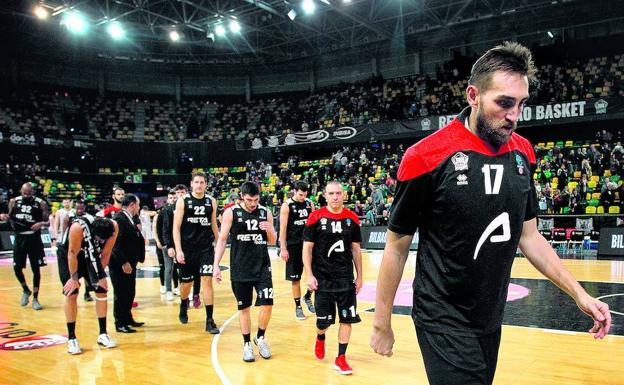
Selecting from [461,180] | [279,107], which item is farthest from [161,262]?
[279,107]

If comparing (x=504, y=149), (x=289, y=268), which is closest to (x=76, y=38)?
(x=289, y=268)

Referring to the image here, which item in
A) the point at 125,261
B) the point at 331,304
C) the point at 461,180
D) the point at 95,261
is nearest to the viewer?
the point at 461,180

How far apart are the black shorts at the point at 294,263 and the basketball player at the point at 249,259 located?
6.75ft

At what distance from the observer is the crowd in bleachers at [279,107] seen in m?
25.1

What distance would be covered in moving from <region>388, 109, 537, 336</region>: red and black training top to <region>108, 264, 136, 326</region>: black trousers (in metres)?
6.01

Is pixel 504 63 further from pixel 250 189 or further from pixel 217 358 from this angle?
pixel 217 358

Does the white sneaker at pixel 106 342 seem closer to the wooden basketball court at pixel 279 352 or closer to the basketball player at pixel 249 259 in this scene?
the wooden basketball court at pixel 279 352

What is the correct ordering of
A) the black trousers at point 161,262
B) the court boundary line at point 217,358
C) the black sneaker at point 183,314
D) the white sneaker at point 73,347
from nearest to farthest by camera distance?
1. the court boundary line at point 217,358
2. the white sneaker at point 73,347
3. the black sneaker at point 183,314
4. the black trousers at point 161,262

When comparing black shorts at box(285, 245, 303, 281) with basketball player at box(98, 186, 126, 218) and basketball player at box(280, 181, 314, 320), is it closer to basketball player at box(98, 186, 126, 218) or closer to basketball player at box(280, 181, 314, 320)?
basketball player at box(280, 181, 314, 320)

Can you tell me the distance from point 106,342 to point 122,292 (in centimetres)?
95

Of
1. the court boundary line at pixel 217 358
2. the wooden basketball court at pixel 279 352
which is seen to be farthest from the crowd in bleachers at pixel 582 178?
the court boundary line at pixel 217 358

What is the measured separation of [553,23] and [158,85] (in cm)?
2685

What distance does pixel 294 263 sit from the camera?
27.7ft

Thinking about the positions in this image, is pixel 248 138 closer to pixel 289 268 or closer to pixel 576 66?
pixel 576 66
